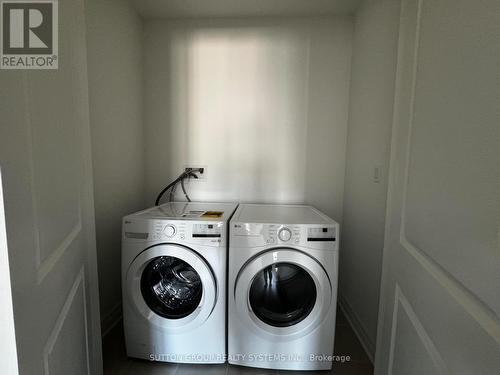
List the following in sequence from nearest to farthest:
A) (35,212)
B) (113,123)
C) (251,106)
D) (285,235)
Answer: (35,212), (285,235), (113,123), (251,106)

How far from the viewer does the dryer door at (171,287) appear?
51.4 inches

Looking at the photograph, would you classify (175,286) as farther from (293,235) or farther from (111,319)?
(293,235)

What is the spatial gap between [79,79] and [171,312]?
1230mm

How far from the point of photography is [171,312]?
55.6 inches

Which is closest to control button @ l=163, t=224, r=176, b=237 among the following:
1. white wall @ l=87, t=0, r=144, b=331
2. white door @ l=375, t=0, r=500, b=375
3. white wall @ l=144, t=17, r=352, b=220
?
white wall @ l=87, t=0, r=144, b=331

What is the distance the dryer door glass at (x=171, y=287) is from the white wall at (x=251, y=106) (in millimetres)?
740

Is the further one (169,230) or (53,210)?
(169,230)

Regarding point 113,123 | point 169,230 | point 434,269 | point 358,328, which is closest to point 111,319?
point 169,230

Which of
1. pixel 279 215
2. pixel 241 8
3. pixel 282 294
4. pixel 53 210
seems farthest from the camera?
pixel 241 8

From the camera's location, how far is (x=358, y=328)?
167 centimetres

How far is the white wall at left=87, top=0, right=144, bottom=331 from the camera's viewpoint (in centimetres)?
149

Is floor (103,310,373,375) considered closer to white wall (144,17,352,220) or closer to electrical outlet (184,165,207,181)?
white wall (144,17,352,220)

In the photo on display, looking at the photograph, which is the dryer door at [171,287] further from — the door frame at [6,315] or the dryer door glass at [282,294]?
the door frame at [6,315]

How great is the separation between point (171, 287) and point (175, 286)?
0.02m
